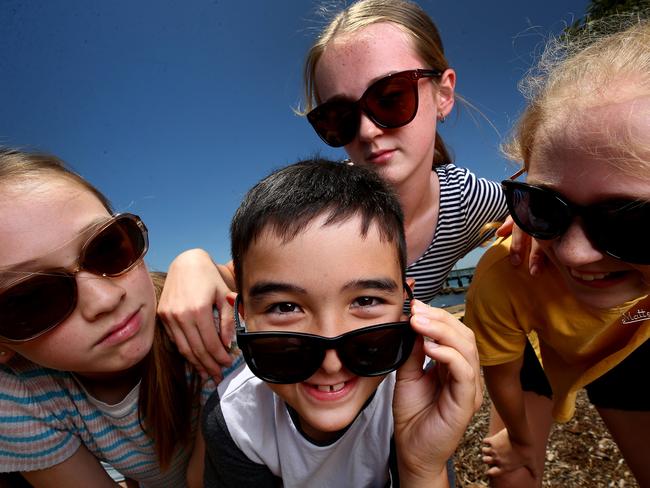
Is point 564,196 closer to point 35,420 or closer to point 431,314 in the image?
point 431,314

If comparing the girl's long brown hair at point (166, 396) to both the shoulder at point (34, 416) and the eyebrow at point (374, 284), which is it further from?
the eyebrow at point (374, 284)

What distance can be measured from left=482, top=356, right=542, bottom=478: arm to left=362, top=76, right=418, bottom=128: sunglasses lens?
1.32m

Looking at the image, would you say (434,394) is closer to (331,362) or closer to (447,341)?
(447,341)

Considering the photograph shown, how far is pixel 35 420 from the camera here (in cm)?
160

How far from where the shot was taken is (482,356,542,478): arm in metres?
1.97

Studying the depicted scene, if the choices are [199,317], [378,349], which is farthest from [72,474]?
[378,349]

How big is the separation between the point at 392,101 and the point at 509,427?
6.08 ft

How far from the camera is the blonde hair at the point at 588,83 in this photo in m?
1.06

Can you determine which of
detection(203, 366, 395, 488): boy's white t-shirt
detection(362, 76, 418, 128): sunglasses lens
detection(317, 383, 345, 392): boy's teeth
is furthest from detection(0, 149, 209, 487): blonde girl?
detection(362, 76, 418, 128): sunglasses lens

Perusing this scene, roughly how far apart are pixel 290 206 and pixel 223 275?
28.3 inches

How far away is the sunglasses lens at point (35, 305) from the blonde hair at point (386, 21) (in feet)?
5.05

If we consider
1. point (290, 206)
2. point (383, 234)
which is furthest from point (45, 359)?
point (383, 234)

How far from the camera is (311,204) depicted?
1255mm

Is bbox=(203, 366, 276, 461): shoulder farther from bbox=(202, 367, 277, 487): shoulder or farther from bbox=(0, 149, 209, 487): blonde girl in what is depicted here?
bbox=(0, 149, 209, 487): blonde girl
